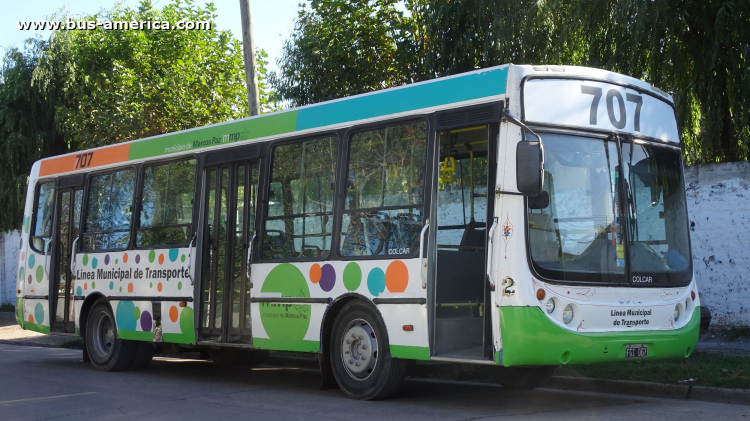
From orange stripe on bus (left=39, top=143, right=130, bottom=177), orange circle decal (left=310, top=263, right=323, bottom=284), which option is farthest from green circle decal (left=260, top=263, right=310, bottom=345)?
orange stripe on bus (left=39, top=143, right=130, bottom=177)

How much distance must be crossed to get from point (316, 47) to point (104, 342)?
372 inches

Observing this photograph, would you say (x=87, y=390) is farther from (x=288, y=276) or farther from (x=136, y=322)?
(x=288, y=276)

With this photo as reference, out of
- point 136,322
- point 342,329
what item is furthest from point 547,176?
point 136,322

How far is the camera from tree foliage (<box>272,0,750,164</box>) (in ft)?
41.2

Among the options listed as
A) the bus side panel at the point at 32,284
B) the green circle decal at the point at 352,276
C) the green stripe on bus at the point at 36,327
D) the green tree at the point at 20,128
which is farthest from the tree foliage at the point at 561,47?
the green tree at the point at 20,128

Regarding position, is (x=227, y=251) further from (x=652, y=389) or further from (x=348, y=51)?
(x=348, y=51)

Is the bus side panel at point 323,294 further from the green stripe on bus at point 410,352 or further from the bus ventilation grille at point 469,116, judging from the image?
the bus ventilation grille at point 469,116

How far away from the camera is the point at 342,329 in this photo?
8.62m

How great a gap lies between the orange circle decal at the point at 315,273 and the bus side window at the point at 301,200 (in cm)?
13

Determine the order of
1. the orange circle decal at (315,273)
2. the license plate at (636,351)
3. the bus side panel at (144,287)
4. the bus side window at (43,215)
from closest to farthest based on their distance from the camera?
the license plate at (636,351) → the orange circle decal at (315,273) → the bus side panel at (144,287) → the bus side window at (43,215)

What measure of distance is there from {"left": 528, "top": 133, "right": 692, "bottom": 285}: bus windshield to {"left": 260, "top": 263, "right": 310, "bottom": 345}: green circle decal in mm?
2913

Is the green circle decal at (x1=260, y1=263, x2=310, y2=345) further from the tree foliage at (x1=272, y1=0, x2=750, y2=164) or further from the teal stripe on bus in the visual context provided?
the tree foliage at (x1=272, y1=0, x2=750, y2=164)

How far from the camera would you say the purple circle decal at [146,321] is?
1116cm

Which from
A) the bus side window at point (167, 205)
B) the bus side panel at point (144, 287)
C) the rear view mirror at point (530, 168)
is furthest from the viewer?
the bus side window at point (167, 205)
